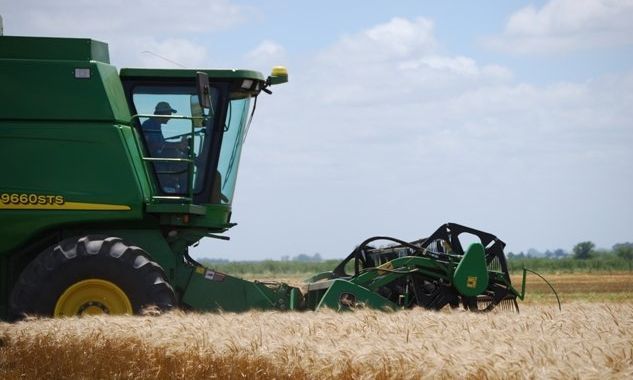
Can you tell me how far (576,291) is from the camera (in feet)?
78.7

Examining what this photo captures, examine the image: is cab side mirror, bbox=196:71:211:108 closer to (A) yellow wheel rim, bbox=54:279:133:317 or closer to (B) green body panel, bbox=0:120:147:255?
(B) green body panel, bbox=0:120:147:255

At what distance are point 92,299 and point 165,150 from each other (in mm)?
1764

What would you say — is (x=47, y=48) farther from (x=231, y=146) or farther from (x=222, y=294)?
(x=222, y=294)

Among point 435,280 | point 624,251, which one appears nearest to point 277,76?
point 435,280

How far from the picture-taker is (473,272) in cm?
1106

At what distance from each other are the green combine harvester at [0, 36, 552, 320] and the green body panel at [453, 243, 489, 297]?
12mm

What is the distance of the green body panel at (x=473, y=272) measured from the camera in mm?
11047

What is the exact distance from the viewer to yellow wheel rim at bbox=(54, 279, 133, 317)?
33.8 ft

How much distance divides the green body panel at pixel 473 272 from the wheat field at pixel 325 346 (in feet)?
3.26

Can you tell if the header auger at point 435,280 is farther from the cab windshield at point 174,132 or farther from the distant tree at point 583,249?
the distant tree at point 583,249

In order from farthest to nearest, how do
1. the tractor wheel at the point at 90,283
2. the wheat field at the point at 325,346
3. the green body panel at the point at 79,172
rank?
the green body panel at the point at 79,172, the tractor wheel at the point at 90,283, the wheat field at the point at 325,346

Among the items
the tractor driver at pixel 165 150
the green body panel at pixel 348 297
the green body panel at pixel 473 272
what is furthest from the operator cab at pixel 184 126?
the green body panel at pixel 473 272

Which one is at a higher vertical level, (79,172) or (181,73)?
(181,73)

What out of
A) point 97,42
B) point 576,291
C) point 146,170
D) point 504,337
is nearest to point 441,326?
point 504,337
